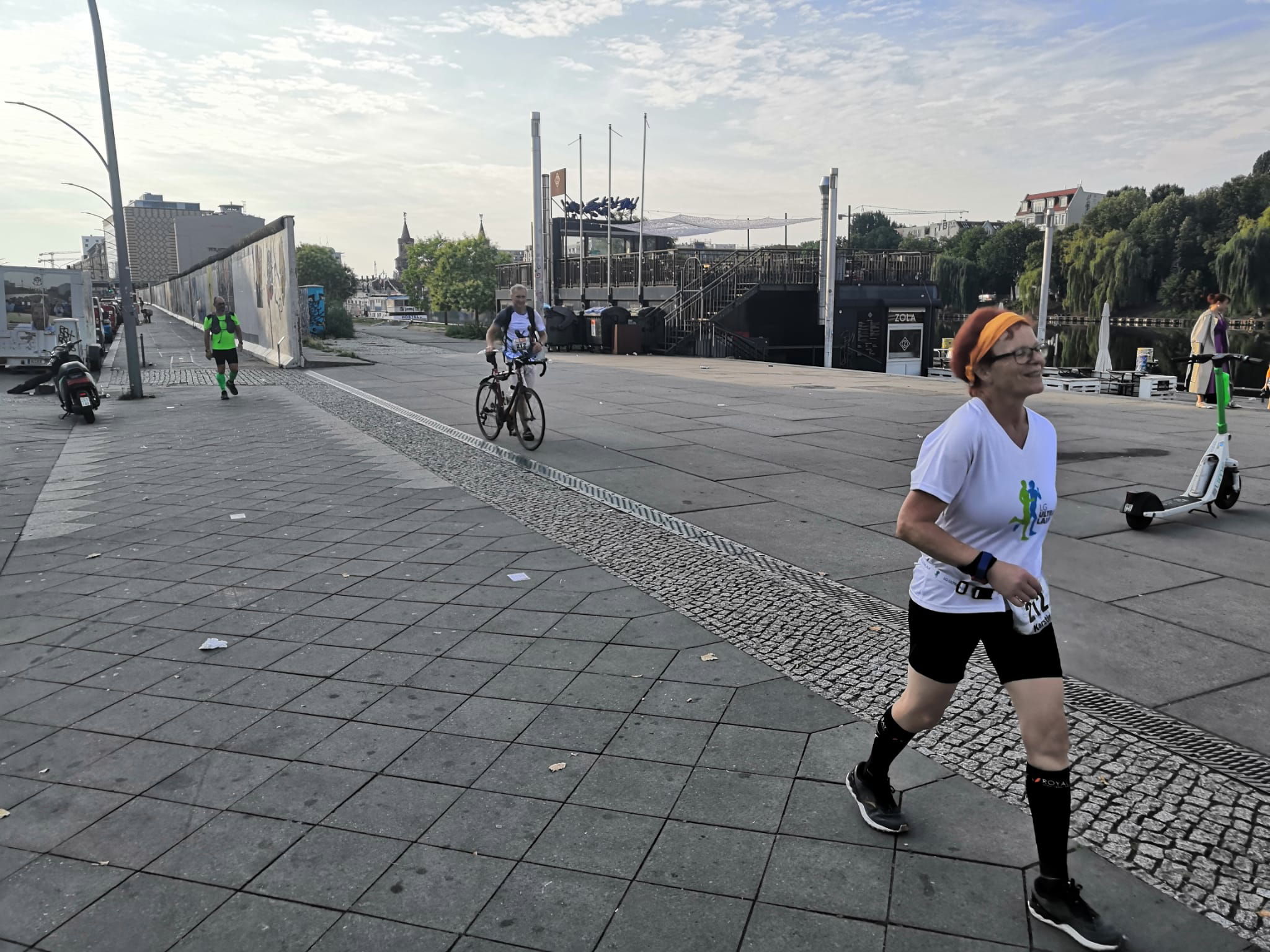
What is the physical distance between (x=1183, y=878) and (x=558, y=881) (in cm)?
178

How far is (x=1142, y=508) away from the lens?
625cm

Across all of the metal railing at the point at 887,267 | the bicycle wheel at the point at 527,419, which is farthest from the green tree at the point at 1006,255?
the bicycle wheel at the point at 527,419

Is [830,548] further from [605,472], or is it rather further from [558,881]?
[558,881]

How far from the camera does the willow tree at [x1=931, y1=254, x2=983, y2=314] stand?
236 feet

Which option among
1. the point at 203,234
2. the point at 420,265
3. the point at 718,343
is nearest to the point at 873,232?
the point at 420,265

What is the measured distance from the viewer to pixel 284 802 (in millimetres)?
2990

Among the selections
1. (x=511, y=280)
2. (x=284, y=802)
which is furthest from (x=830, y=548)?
(x=511, y=280)

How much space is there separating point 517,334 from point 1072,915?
27.6ft

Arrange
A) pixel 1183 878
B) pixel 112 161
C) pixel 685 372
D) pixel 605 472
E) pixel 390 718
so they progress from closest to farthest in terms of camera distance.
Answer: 1. pixel 1183 878
2. pixel 390 718
3. pixel 605 472
4. pixel 112 161
5. pixel 685 372

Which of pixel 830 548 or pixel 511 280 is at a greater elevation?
pixel 511 280

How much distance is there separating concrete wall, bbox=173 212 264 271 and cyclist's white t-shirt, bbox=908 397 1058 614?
330 ft

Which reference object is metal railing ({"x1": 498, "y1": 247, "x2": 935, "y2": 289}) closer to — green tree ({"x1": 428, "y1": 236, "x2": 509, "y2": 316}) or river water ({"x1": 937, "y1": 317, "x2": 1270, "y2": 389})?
river water ({"x1": 937, "y1": 317, "x2": 1270, "y2": 389})

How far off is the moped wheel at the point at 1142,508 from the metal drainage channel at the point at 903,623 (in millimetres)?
2547

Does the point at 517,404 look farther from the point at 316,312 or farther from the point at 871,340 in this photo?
the point at 316,312
